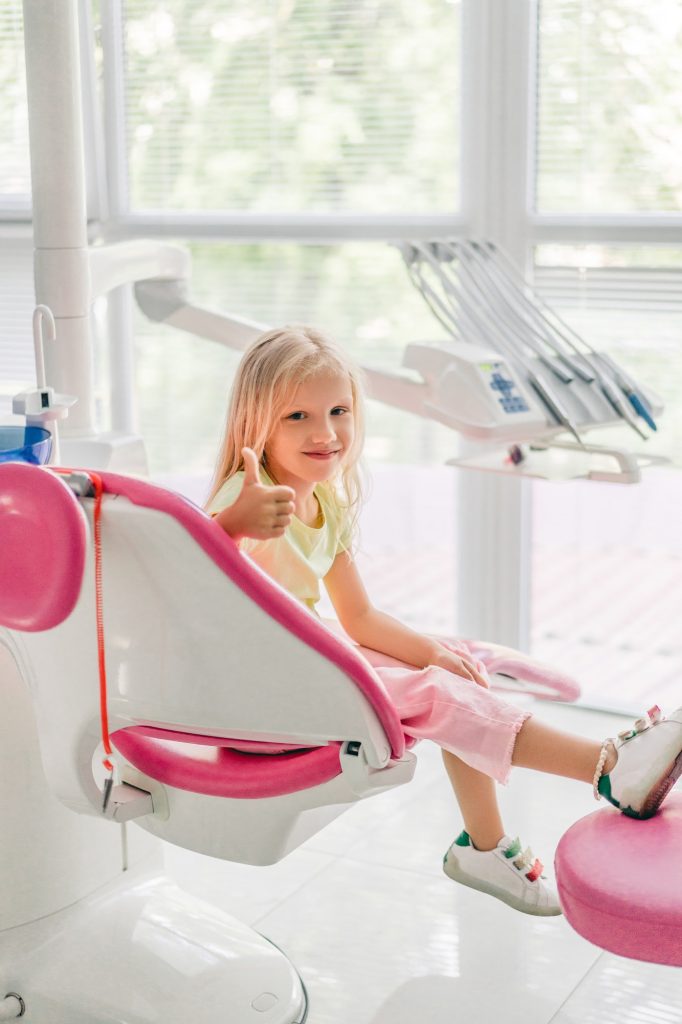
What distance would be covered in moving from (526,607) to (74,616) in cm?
178

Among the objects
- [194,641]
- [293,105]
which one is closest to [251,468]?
[194,641]

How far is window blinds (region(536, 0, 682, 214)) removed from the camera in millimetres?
2725

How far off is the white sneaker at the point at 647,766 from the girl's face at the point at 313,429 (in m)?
0.56

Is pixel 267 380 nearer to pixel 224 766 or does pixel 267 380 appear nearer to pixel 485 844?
pixel 224 766

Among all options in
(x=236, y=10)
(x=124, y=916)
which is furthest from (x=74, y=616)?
(x=236, y=10)

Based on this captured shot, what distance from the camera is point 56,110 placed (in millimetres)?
2100

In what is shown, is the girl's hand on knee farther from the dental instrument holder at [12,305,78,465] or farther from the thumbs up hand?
the dental instrument holder at [12,305,78,465]

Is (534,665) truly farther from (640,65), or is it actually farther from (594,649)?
(640,65)

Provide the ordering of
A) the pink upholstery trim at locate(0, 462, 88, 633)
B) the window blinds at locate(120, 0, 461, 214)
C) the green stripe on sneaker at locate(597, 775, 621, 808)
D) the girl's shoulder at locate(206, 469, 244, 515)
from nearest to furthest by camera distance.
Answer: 1. the pink upholstery trim at locate(0, 462, 88, 633)
2. the green stripe on sneaker at locate(597, 775, 621, 808)
3. the girl's shoulder at locate(206, 469, 244, 515)
4. the window blinds at locate(120, 0, 461, 214)

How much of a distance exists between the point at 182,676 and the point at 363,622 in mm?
638

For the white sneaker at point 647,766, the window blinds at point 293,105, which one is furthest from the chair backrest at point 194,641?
the window blinds at point 293,105

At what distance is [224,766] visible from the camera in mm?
1612

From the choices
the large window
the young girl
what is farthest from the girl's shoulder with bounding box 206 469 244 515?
the large window

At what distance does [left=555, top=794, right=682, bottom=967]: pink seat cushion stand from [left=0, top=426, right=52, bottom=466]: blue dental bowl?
0.83 m
